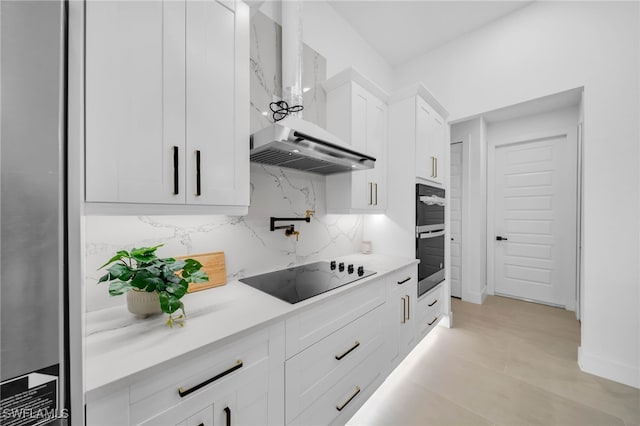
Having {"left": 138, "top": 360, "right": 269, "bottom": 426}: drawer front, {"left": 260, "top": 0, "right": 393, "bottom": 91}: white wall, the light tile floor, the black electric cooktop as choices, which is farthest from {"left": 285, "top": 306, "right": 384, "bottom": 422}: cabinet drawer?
{"left": 260, "top": 0, "right": 393, "bottom": 91}: white wall

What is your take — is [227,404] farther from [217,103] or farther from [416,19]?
[416,19]

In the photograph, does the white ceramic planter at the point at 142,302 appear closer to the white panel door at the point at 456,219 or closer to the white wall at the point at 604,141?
A: the white wall at the point at 604,141

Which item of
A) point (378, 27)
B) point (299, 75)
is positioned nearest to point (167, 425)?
point (299, 75)

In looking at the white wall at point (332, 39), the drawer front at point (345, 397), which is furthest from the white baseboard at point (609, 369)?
the white wall at point (332, 39)

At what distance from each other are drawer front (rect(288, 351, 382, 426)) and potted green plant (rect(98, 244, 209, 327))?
80cm

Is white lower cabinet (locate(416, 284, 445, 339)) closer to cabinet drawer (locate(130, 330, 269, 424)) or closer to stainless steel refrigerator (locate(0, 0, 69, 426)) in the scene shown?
cabinet drawer (locate(130, 330, 269, 424))

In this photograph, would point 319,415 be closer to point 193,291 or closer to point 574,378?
point 193,291

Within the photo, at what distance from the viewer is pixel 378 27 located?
269 cm

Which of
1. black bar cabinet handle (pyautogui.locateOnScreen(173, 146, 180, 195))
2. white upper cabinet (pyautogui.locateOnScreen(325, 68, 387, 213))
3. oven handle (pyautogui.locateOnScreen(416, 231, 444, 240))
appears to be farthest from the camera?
oven handle (pyautogui.locateOnScreen(416, 231, 444, 240))

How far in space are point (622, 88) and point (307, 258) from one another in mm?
2836

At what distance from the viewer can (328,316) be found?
4.36 ft

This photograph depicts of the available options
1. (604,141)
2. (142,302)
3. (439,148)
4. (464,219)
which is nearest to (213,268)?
(142,302)

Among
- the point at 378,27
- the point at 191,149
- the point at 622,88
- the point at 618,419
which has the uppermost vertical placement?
the point at 378,27

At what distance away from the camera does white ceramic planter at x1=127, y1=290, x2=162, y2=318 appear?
39.2 inches
